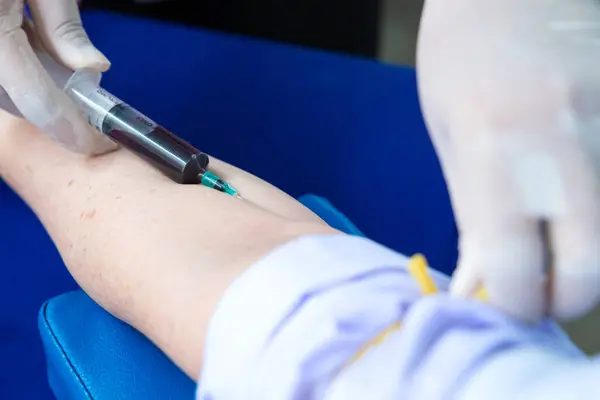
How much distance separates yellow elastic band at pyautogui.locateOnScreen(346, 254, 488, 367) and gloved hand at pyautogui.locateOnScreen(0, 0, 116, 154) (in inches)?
18.2

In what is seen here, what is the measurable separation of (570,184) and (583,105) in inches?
2.4

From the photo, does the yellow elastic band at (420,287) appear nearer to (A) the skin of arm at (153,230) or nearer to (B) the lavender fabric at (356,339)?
(B) the lavender fabric at (356,339)

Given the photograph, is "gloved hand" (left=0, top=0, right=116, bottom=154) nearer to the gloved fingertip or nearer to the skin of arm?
the skin of arm

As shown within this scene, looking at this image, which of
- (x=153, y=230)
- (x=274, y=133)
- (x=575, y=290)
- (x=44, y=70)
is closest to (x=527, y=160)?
(x=575, y=290)

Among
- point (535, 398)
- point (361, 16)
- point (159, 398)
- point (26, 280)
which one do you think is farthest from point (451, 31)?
point (361, 16)

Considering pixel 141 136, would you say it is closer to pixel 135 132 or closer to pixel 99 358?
pixel 135 132

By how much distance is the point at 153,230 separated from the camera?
635 millimetres

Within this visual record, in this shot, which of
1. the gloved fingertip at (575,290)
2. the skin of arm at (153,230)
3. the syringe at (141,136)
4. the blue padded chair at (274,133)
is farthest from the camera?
the blue padded chair at (274,133)

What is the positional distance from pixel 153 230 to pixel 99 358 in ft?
0.51

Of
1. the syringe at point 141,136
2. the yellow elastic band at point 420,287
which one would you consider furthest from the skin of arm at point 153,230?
the yellow elastic band at point 420,287

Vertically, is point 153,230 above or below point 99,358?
above

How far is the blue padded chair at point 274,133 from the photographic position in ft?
3.05

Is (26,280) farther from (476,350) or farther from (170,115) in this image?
(476,350)

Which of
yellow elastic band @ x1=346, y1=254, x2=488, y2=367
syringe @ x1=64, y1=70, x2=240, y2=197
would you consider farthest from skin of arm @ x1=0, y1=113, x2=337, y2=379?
yellow elastic band @ x1=346, y1=254, x2=488, y2=367
